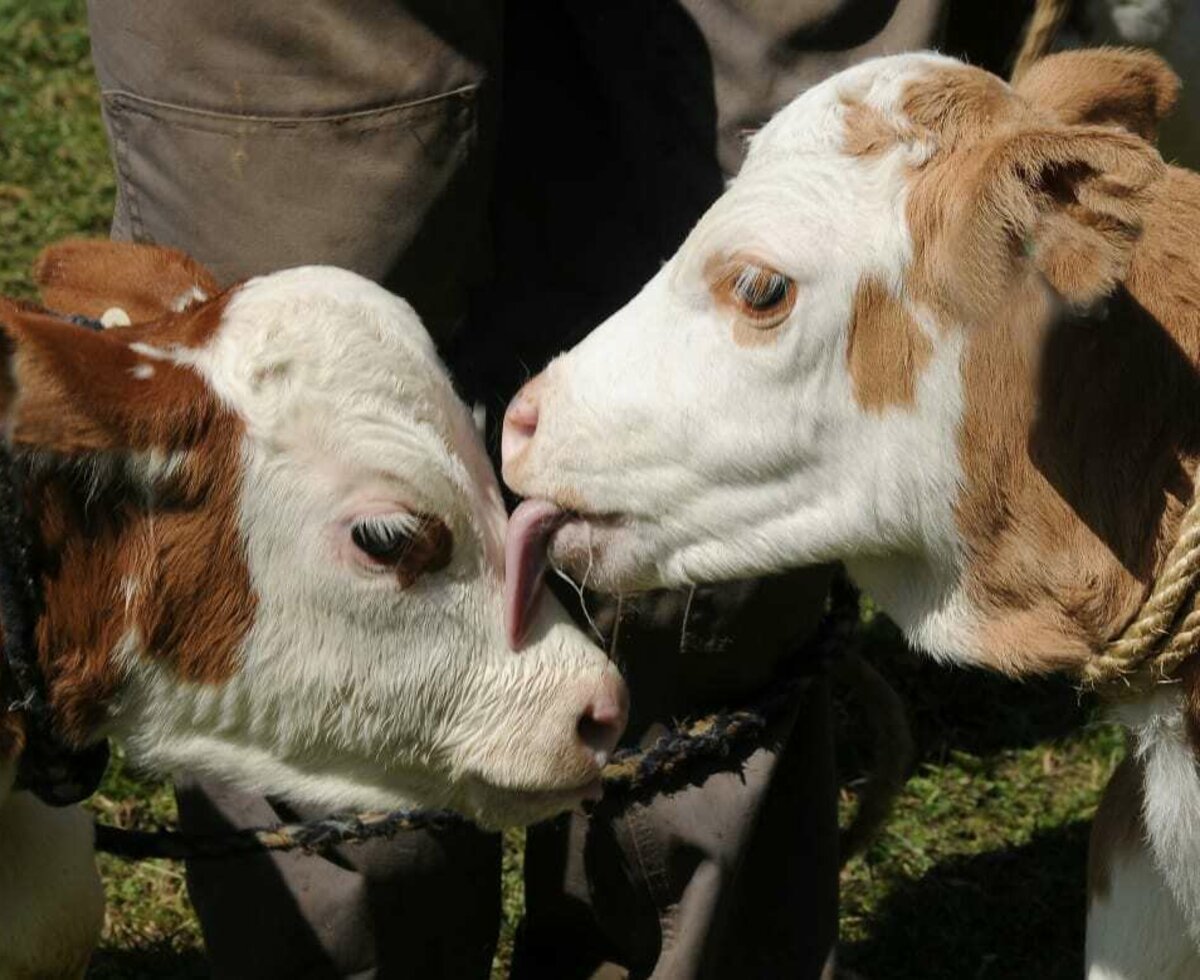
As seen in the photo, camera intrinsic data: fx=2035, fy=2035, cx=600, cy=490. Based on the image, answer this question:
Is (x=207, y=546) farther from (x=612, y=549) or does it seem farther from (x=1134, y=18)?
(x=1134, y=18)

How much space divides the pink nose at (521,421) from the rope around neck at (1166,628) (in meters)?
1.00

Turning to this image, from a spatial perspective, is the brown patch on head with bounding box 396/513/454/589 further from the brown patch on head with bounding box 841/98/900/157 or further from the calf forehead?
the brown patch on head with bounding box 841/98/900/157

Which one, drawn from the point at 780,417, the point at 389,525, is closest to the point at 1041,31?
the point at 780,417

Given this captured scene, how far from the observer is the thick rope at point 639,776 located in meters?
3.72

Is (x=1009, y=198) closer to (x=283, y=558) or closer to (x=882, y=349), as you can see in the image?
(x=882, y=349)

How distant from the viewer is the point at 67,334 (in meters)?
3.12

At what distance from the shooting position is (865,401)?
326cm

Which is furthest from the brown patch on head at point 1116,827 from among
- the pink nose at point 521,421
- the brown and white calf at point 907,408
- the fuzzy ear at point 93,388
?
the fuzzy ear at point 93,388

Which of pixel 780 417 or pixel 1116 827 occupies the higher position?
pixel 780 417

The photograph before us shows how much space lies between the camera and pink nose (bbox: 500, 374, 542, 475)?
135 inches

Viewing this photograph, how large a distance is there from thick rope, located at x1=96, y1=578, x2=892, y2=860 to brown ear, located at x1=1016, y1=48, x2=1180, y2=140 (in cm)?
131

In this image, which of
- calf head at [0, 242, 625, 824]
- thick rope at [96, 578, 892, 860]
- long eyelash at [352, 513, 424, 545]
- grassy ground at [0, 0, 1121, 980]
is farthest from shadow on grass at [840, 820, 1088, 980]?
long eyelash at [352, 513, 424, 545]

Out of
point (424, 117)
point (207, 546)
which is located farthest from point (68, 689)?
point (424, 117)

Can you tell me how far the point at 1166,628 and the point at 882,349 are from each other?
62cm
